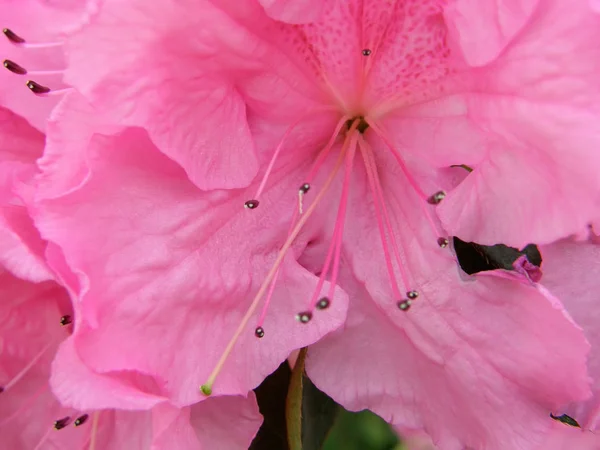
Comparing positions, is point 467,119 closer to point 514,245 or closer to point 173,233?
point 514,245

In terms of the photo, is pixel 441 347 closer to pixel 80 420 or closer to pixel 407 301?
pixel 407 301

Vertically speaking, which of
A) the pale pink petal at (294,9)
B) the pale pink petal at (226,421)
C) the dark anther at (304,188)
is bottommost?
the pale pink petal at (226,421)

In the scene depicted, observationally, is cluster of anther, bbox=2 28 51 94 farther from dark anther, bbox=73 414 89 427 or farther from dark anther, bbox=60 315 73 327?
dark anther, bbox=73 414 89 427

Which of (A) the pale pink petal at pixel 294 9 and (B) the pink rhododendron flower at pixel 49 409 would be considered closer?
(A) the pale pink petal at pixel 294 9

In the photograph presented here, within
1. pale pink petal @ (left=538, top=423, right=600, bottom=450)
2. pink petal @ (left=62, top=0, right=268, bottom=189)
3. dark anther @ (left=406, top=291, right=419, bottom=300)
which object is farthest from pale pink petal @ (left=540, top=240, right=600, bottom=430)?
pink petal @ (left=62, top=0, right=268, bottom=189)

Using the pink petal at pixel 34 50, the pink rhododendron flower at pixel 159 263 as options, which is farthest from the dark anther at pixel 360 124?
the pink petal at pixel 34 50

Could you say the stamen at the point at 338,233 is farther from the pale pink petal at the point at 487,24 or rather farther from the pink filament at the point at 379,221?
the pale pink petal at the point at 487,24

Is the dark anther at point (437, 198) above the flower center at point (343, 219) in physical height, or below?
above
